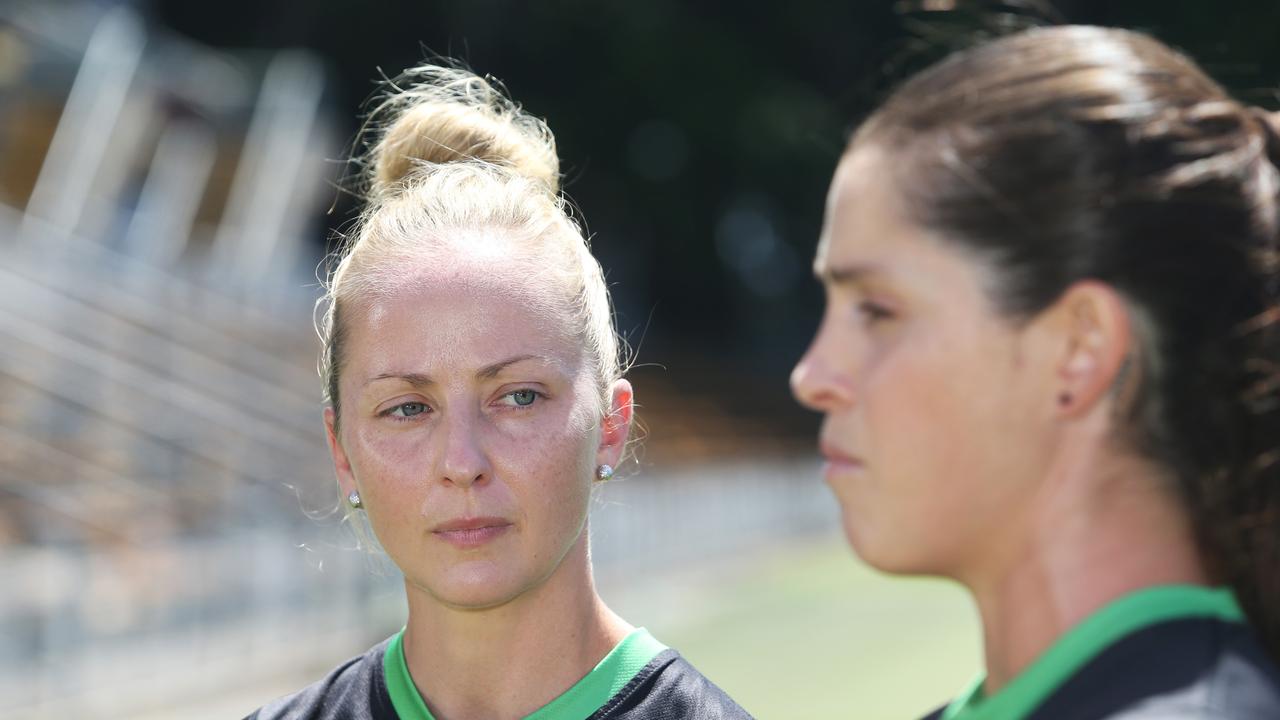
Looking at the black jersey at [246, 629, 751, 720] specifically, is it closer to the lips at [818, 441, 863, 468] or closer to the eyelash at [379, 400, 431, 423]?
the eyelash at [379, 400, 431, 423]

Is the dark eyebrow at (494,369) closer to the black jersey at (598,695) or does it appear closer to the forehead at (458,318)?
the forehead at (458,318)

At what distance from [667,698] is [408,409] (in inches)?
19.5

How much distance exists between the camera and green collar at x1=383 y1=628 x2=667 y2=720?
1.93 metres

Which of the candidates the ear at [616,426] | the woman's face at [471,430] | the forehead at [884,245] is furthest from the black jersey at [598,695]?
the forehead at [884,245]

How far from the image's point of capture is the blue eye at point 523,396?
6.31ft

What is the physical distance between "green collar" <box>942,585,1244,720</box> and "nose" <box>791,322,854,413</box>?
274mm

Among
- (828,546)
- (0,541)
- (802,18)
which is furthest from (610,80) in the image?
(0,541)

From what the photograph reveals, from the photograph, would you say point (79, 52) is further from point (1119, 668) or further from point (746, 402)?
point (1119, 668)

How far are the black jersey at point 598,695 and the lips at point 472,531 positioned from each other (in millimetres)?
235

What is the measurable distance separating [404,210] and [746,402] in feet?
64.3

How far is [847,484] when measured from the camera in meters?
1.33

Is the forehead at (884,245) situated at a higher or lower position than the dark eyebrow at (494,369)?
higher

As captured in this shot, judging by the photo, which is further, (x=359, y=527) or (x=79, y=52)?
(x=79, y=52)

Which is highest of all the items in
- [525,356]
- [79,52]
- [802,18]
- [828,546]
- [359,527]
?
[802,18]
